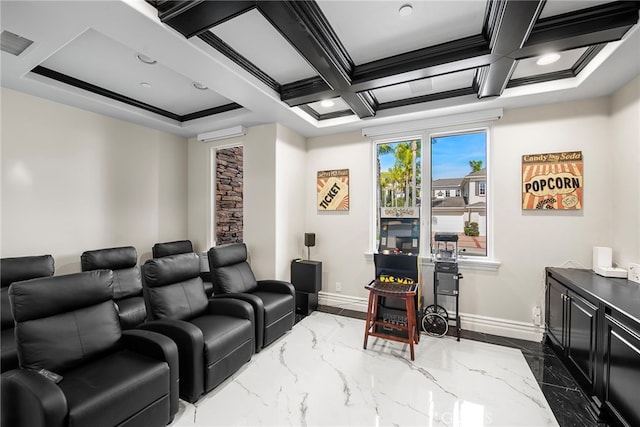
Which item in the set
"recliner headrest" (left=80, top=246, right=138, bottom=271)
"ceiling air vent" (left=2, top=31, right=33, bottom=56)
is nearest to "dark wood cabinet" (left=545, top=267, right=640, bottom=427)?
"recliner headrest" (left=80, top=246, right=138, bottom=271)

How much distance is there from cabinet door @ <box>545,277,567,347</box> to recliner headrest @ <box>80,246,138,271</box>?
484 cm

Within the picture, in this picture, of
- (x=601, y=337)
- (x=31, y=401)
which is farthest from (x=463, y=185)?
(x=31, y=401)

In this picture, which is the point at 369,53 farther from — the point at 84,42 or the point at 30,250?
the point at 30,250

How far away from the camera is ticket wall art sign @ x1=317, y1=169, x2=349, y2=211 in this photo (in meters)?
4.30

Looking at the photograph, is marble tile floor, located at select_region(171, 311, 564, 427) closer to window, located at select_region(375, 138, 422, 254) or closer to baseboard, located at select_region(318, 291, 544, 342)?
baseboard, located at select_region(318, 291, 544, 342)

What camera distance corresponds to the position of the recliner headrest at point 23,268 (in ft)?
8.25

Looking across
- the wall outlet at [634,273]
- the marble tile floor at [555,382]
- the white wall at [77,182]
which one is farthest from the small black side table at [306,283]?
the wall outlet at [634,273]

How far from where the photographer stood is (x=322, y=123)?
13.6 feet

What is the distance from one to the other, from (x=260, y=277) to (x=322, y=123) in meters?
2.51

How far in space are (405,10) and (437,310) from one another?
10.5ft

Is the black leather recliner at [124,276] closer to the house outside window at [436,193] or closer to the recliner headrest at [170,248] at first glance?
the recliner headrest at [170,248]

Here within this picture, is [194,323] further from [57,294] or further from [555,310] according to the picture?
[555,310]

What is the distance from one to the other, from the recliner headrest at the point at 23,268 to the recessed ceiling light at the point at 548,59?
5149 mm

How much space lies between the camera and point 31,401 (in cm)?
141
